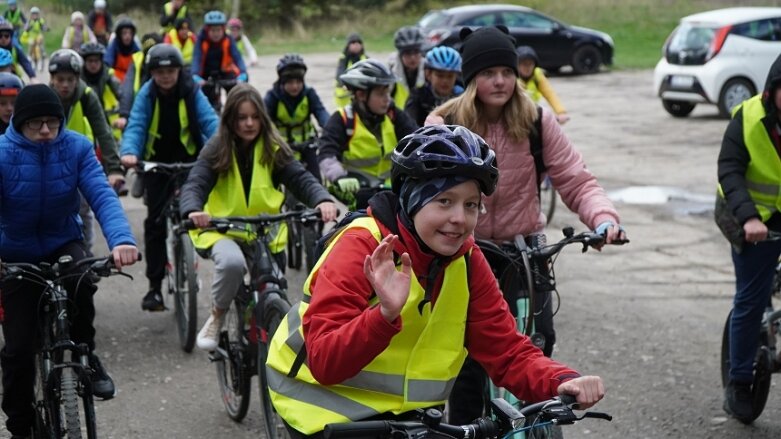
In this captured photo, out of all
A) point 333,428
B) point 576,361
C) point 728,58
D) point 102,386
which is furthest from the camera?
point 728,58

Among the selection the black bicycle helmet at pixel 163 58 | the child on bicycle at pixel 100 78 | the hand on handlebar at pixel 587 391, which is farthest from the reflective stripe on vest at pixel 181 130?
the hand on handlebar at pixel 587 391

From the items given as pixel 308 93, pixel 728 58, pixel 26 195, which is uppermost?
pixel 26 195

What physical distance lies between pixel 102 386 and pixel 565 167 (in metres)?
2.36

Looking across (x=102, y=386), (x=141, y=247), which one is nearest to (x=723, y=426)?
(x=102, y=386)

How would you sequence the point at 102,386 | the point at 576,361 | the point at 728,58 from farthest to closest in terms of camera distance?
1. the point at 728,58
2. the point at 576,361
3. the point at 102,386

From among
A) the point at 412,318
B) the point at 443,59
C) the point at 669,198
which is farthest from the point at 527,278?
the point at 669,198

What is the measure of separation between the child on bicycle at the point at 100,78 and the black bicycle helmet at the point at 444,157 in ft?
28.8

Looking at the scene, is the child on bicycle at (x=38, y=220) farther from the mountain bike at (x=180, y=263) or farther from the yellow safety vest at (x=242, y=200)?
the mountain bike at (x=180, y=263)

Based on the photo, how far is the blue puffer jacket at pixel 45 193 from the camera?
5891 millimetres

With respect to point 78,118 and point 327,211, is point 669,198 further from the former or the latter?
point 327,211

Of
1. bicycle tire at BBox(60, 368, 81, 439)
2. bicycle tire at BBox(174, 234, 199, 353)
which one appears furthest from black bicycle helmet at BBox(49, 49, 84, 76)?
bicycle tire at BBox(60, 368, 81, 439)

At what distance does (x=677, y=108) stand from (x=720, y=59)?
52.7 inches

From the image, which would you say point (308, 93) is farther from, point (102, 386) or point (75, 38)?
point (75, 38)

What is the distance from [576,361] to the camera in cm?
830
